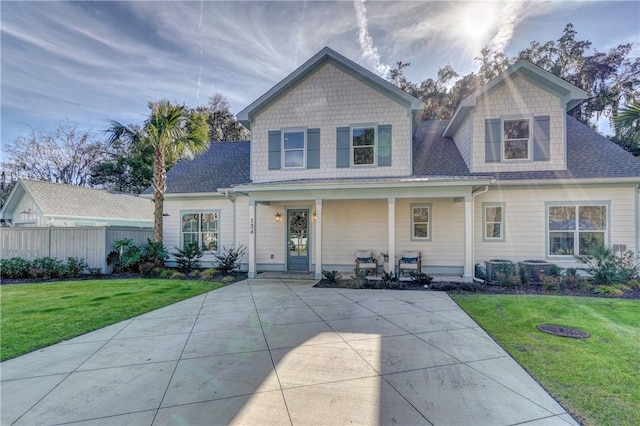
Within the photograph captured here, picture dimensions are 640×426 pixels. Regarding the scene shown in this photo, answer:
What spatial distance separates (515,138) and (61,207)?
22.2m

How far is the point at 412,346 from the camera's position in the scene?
4320 mm

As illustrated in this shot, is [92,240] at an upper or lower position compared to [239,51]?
lower

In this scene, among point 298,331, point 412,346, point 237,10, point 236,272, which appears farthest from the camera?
point 236,272

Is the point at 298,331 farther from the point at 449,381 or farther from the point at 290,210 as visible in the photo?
the point at 290,210

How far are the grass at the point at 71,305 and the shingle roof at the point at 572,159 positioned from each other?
350 inches

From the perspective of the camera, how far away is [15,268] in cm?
1089

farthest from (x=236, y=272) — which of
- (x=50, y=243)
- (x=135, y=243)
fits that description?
(x=50, y=243)

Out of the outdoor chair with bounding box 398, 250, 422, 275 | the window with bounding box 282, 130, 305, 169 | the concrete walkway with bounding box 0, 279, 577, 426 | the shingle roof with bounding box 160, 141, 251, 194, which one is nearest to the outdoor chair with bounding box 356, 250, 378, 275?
the outdoor chair with bounding box 398, 250, 422, 275

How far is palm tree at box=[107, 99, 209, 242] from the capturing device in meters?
10.8

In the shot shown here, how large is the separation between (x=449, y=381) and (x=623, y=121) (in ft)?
41.3

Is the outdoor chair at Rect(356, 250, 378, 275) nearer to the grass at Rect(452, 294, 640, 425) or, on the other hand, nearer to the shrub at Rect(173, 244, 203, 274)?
the grass at Rect(452, 294, 640, 425)

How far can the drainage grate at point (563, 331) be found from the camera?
465 centimetres

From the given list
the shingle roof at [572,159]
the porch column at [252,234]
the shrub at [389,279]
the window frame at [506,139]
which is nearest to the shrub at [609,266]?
the shingle roof at [572,159]

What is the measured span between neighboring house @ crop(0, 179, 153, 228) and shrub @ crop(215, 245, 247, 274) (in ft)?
36.2
